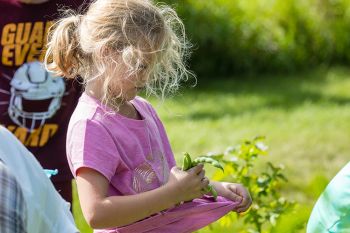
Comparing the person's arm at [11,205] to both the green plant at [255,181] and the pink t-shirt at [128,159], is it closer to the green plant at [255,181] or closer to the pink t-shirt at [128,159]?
the pink t-shirt at [128,159]

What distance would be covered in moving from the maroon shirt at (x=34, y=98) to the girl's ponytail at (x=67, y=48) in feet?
2.84

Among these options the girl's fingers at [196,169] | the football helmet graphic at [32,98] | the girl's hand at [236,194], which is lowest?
the football helmet graphic at [32,98]

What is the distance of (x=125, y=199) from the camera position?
2.61m

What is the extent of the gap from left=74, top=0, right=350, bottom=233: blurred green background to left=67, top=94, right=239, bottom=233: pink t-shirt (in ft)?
9.50

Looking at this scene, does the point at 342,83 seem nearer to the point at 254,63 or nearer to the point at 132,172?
the point at 254,63

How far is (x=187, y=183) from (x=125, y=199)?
186mm

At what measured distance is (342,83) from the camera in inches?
359

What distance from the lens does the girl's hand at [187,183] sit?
2.62 m

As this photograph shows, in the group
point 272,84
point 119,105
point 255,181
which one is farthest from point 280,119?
point 119,105

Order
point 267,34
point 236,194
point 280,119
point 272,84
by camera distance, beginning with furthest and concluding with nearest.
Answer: point 267,34, point 272,84, point 280,119, point 236,194

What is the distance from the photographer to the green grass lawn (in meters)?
6.24

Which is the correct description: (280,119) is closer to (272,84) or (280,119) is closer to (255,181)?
(272,84)

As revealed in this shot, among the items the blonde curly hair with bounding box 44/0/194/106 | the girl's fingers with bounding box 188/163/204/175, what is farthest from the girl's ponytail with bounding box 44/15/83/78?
the girl's fingers with bounding box 188/163/204/175

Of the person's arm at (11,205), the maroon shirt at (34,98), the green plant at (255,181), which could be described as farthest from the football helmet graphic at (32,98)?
the person's arm at (11,205)
